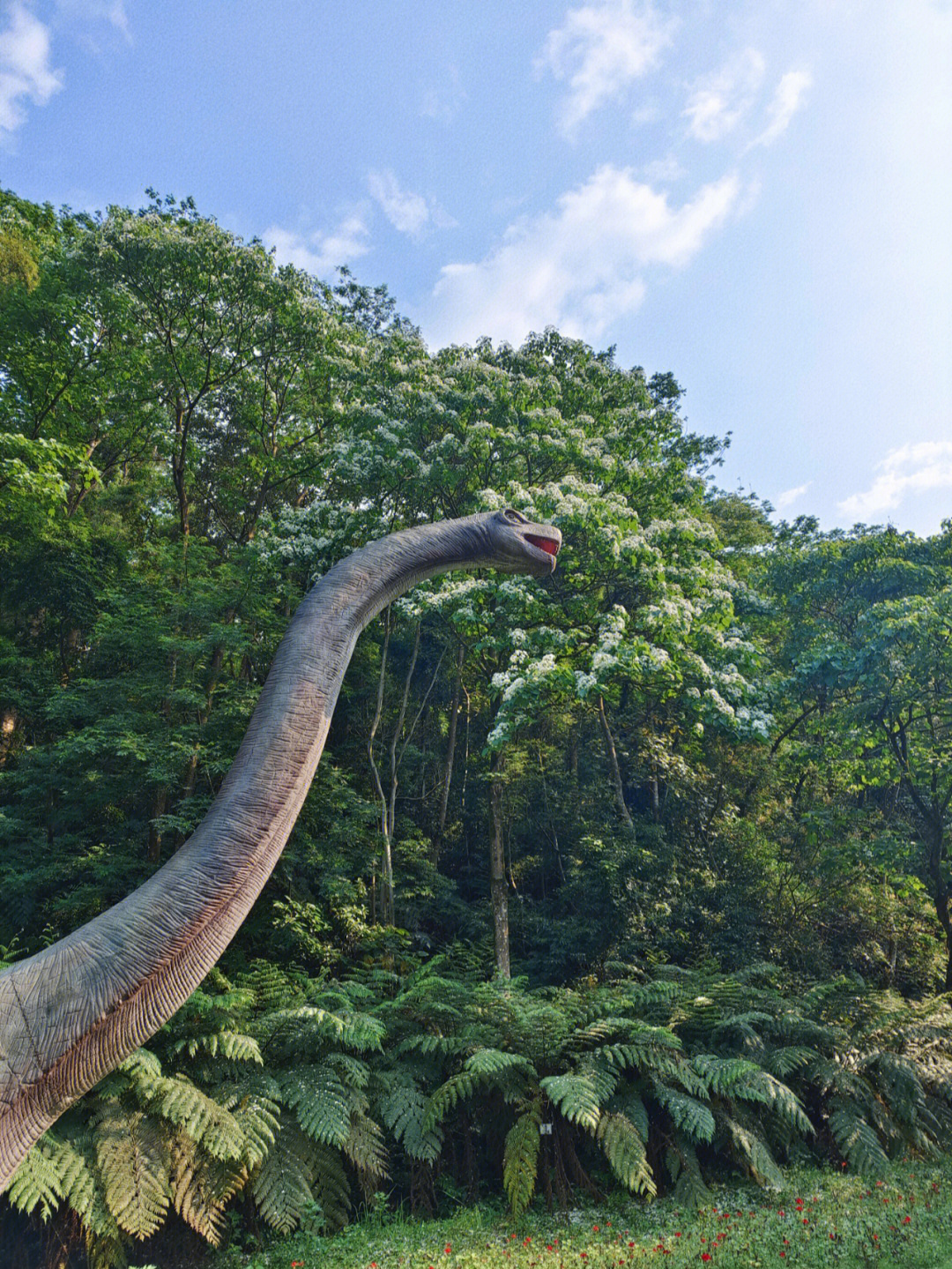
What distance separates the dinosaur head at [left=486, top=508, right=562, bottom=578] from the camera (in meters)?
3.19

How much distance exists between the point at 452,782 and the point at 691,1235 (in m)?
9.90

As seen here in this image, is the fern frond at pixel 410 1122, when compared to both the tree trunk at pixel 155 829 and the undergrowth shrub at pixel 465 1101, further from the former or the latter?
the tree trunk at pixel 155 829

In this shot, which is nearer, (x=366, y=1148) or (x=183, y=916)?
(x=183, y=916)

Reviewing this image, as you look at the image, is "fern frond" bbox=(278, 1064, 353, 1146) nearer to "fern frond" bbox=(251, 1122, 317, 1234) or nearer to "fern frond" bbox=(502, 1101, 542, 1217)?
"fern frond" bbox=(251, 1122, 317, 1234)

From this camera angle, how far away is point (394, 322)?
14508 millimetres

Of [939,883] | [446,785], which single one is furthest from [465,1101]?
[446,785]

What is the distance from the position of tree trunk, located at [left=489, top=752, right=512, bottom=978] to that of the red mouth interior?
552 centimetres

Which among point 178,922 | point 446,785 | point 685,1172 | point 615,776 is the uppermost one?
point 615,776

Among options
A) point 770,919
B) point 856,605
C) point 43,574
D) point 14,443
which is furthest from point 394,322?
point 770,919

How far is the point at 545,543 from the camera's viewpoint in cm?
332

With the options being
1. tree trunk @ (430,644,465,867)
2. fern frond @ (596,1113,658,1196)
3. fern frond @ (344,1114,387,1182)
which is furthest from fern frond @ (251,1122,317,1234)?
tree trunk @ (430,644,465,867)

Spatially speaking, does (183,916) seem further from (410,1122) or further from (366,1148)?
(410,1122)

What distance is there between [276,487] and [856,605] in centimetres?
1082

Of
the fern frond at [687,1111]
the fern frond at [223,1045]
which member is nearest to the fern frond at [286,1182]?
the fern frond at [223,1045]
